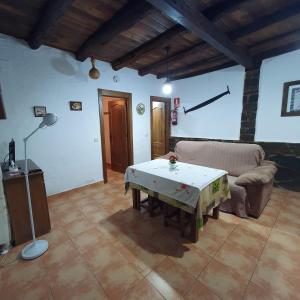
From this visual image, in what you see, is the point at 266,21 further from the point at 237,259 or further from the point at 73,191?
A: the point at 73,191

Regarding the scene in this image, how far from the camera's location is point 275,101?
326 centimetres

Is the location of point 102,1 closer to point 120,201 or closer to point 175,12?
point 175,12

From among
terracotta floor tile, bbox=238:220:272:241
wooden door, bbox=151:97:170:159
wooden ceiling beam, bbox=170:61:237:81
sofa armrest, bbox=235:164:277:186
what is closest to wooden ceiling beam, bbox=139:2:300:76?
wooden ceiling beam, bbox=170:61:237:81

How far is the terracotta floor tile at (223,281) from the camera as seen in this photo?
1358 mm

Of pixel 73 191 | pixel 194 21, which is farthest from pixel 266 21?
pixel 73 191

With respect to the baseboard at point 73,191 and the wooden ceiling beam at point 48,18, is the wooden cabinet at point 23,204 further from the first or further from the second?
the wooden ceiling beam at point 48,18

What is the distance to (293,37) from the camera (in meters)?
2.63

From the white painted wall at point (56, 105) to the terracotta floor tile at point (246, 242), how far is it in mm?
2803

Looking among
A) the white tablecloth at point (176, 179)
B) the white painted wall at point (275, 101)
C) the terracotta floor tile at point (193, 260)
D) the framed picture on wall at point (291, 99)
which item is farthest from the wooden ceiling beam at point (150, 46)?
the terracotta floor tile at point (193, 260)

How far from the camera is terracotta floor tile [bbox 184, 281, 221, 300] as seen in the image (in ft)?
4.35

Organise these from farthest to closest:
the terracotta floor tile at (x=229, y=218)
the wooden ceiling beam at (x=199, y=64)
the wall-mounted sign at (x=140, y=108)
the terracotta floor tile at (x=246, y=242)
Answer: the wall-mounted sign at (x=140, y=108) < the wooden ceiling beam at (x=199, y=64) < the terracotta floor tile at (x=229, y=218) < the terracotta floor tile at (x=246, y=242)

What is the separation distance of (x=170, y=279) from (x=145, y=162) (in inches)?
64.2

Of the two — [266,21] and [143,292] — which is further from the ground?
[266,21]

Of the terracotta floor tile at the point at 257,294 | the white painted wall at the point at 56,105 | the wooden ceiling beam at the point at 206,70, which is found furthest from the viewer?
the wooden ceiling beam at the point at 206,70
